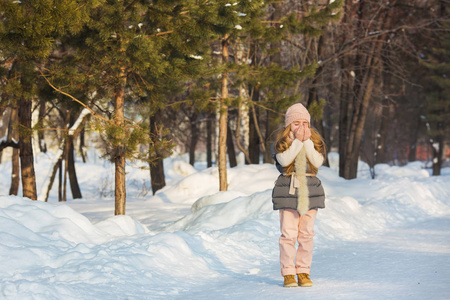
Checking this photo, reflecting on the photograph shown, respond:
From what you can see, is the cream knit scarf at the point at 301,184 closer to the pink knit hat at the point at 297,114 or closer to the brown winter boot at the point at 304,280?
the pink knit hat at the point at 297,114

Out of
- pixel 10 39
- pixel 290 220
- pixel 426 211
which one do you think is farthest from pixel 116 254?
pixel 426 211

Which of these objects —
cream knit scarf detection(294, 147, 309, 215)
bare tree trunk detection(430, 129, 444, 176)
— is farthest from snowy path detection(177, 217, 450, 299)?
bare tree trunk detection(430, 129, 444, 176)

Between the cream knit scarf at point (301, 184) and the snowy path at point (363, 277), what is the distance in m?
0.76

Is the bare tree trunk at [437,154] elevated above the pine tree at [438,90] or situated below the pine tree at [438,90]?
below

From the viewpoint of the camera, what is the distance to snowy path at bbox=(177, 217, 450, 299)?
4.84 meters

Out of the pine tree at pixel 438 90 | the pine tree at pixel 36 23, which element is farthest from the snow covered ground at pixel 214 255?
the pine tree at pixel 438 90

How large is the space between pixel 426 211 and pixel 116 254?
9.30m

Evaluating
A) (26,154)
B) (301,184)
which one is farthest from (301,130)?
(26,154)

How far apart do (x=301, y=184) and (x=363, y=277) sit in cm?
120

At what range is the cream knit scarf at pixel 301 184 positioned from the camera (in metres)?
5.27

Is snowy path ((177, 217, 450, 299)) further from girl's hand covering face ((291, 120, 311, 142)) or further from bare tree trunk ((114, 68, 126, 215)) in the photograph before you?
bare tree trunk ((114, 68, 126, 215))

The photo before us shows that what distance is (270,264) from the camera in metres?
6.89

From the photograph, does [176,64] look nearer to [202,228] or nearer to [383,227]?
[202,228]

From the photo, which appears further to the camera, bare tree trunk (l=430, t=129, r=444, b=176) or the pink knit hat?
bare tree trunk (l=430, t=129, r=444, b=176)
